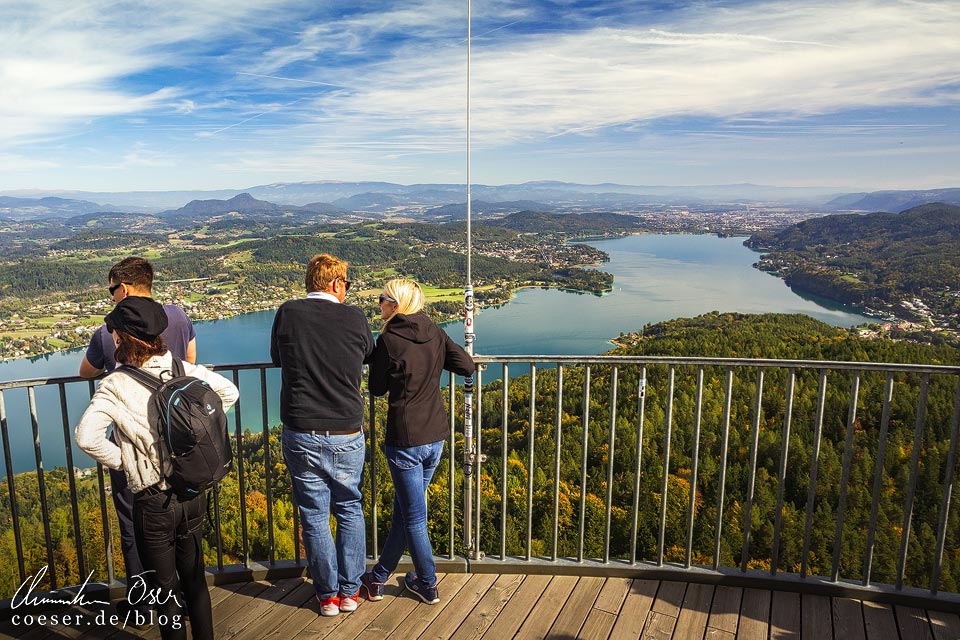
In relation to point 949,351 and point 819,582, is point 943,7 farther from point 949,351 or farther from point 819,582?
point 949,351

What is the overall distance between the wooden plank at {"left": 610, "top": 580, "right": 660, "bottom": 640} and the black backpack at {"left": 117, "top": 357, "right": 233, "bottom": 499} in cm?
169

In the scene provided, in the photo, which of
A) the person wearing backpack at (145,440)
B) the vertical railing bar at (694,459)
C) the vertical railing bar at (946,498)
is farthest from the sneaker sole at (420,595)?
the vertical railing bar at (946,498)

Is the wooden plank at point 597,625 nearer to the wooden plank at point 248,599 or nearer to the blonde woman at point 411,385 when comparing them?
the blonde woman at point 411,385

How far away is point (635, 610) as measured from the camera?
254 centimetres

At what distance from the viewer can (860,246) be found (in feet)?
265

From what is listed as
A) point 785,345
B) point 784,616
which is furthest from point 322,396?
point 785,345

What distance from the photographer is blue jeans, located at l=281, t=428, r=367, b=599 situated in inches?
89.4

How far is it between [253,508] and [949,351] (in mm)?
37788

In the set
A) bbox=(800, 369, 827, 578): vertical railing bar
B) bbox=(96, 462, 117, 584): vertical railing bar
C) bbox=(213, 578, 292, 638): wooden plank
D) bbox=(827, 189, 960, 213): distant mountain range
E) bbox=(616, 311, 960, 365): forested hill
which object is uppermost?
bbox=(827, 189, 960, 213): distant mountain range

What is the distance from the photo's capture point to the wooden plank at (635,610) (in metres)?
2.38

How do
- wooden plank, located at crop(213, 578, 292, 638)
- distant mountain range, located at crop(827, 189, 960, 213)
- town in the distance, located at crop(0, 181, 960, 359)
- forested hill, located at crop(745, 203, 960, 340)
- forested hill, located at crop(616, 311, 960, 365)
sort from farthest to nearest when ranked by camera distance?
distant mountain range, located at crop(827, 189, 960, 213) → forested hill, located at crop(745, 203, 960, 340) → town in the distance, located at crop(0, 181, 960, 359) → forested hill, located at crop(616, 311, 960, 365) → wooden plank, located at crop(213, 578, 292, 638)

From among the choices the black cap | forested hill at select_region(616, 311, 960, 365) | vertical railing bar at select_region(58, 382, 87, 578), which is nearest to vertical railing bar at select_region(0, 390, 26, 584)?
vertical railing bar at select_region(58, 382, 87, 578)

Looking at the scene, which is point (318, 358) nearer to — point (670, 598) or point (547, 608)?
point (547, 608)

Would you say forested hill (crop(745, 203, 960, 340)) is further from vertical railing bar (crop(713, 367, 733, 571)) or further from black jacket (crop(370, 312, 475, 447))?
black jacket (crop(370, 312, 475, 447))
